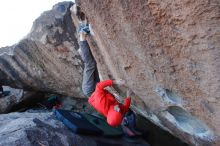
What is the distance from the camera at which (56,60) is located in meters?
7.33

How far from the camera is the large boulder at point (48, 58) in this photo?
21.5 feet

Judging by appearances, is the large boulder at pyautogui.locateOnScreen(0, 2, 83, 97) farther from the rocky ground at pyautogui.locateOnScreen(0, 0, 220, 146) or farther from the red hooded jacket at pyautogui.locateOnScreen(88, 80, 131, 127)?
the red hooded jacket at pyautogui.locateOnScreen(88, 80, 131, 127)

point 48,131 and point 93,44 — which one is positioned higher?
point 93,44

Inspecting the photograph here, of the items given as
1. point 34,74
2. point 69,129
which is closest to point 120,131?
point 69,129

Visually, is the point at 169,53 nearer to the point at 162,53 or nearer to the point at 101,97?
the point at 162,53

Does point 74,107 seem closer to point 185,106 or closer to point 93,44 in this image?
point 93,44

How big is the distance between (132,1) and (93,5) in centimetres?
72

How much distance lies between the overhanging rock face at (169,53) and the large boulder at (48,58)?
1.73m

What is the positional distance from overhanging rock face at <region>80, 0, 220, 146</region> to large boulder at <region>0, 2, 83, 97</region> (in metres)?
1.73

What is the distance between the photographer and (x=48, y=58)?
7473 millimetres

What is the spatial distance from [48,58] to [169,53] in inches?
170

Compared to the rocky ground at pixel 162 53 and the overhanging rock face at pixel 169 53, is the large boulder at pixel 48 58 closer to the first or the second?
the rocky ground at pixel 162 53

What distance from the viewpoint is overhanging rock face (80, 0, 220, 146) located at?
120 inches

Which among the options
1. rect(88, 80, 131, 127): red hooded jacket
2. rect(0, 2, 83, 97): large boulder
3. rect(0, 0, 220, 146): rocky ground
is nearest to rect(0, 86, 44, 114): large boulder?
rect(0, 2, 83, 97): large boulder
